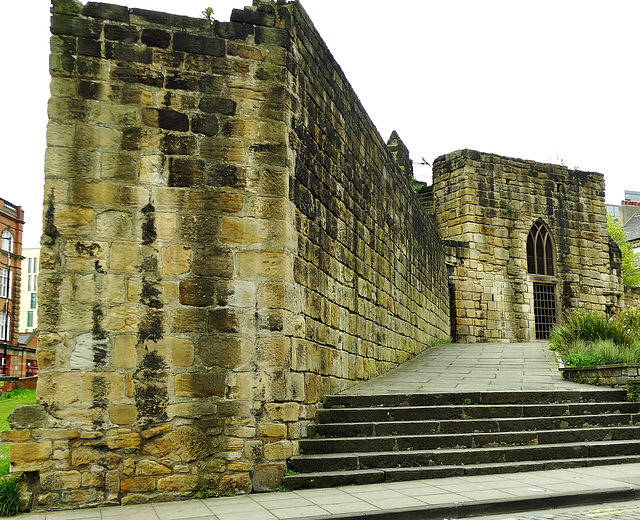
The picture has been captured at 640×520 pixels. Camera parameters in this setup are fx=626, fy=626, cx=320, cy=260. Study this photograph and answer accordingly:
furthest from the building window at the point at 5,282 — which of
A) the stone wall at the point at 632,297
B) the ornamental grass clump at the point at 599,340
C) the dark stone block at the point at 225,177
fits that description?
the dark stone block at the point at 225,177

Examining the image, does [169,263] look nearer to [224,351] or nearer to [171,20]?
[224,351]

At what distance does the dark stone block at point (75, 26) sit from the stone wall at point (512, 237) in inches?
601

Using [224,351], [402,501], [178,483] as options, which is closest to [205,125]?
[224,351]

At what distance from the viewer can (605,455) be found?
24.7 ft

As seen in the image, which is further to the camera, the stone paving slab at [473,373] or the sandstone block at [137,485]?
the stone paving slab at [473,373]

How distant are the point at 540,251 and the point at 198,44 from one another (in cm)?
1823

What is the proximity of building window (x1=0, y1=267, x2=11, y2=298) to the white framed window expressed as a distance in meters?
1.41

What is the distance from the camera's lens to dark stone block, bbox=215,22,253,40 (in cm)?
658

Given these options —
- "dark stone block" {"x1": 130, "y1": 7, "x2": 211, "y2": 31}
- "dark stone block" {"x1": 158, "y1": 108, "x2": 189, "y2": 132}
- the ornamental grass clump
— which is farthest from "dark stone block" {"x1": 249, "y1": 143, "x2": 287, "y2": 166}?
the ornamental grass clump

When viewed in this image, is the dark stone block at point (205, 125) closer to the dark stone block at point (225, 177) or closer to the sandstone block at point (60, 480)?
the dark stone block at point (225, 177)

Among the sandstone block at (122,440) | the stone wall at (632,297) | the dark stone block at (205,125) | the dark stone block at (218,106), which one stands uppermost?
the dark stone block at (218,106)

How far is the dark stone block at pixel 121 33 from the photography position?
630 cm

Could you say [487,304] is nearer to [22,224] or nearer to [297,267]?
[297,267]

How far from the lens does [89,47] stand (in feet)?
20.5
